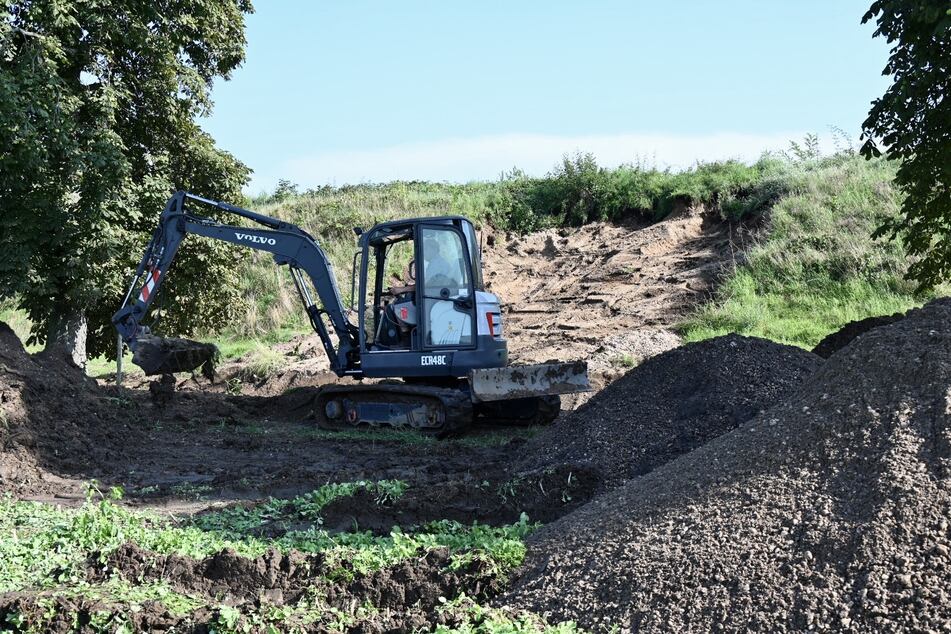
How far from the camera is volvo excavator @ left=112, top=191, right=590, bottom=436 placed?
38.5ft

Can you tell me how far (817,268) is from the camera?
18.0 m

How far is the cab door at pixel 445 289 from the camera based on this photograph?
11781 mm

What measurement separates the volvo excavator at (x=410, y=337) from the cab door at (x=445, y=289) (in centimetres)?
1

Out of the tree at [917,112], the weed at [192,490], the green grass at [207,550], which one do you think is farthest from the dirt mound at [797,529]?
the tree at [917,112]

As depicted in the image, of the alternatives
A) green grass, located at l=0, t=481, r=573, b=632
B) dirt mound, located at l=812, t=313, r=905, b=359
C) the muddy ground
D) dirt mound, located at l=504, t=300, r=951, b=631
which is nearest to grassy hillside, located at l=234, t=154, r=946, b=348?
dirt mound, located at l=812, t=313, r=905, b=359

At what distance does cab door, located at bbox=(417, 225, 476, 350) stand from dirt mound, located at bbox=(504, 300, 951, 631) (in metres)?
6.04

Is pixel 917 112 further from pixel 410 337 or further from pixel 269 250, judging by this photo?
pixel 269 250

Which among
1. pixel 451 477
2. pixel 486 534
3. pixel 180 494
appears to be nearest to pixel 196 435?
pixel 180 494

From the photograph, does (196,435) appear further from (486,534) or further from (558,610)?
(558,610)

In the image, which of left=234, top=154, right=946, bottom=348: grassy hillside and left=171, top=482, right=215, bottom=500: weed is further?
left=234, top=154, right=946, bottom=348: grassy hillside

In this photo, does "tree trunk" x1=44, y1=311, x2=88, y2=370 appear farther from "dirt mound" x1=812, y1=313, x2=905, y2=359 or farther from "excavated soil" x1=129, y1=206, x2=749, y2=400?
"dirt mound" x1=812, y1=313, x2=905, y2=359

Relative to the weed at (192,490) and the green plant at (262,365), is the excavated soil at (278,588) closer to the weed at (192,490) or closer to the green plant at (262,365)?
the weed at (192,490)

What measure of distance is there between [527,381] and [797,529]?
670cm

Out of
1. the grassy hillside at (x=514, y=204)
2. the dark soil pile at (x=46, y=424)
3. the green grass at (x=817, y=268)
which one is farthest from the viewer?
the grassy hillside at (x=514, y=204)
